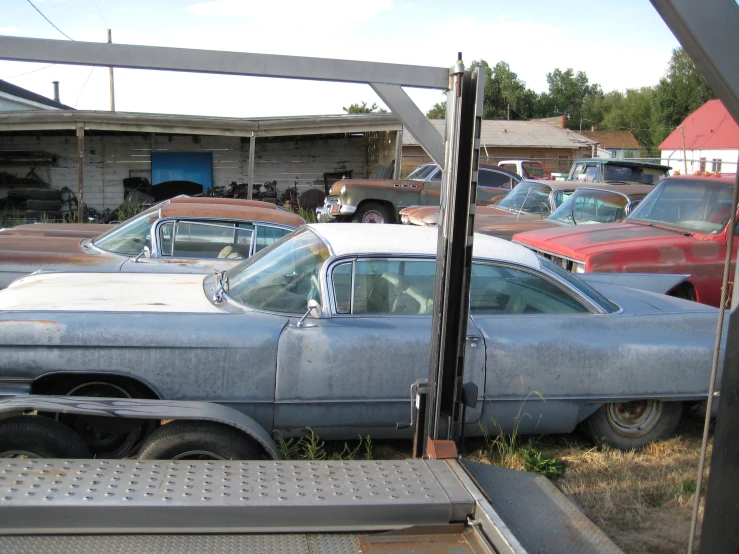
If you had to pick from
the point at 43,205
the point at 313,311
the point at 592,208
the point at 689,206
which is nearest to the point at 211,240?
the point at 313,311

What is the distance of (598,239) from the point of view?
7051 mm

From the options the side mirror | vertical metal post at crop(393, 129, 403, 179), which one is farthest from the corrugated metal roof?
the side mirror

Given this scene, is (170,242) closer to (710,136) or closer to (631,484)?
(631,484)

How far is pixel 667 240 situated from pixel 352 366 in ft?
14.4

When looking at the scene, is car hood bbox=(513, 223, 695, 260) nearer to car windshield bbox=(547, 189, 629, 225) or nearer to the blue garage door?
car windshield bbox=(547, 189, 629, 225)

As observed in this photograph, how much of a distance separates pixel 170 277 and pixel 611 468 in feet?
10.6

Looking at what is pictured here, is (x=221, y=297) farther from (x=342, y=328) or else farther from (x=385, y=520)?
(x=385, y=520)

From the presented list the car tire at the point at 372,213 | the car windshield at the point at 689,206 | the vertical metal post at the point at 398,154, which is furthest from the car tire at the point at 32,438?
the vertical metal post at the point at 398,154

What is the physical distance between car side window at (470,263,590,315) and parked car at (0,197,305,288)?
319 cm

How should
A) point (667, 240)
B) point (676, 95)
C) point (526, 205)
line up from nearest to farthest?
point (667, 240) → point (526, 205) → point (676, 95)

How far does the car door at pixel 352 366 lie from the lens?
146 inches

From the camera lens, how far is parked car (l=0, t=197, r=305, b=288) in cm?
649

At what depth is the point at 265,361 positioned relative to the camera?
368cm

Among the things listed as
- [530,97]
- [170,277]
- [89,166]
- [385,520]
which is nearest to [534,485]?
[385,520]
